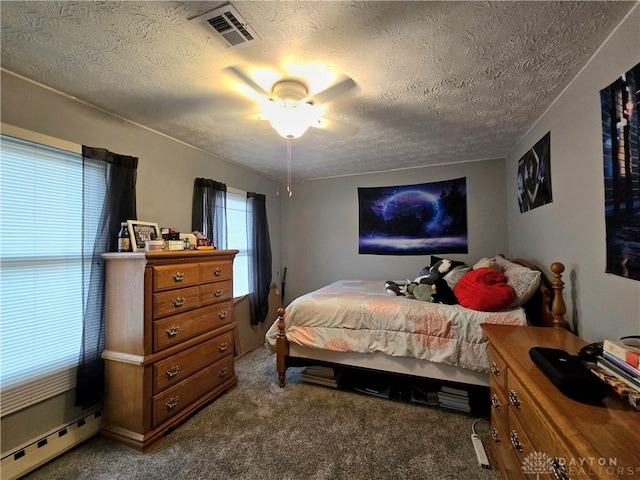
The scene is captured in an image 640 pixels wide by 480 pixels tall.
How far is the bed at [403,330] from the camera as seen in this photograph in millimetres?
1962

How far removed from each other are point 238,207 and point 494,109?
2.87 metres

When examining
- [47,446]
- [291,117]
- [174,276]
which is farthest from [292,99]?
[47,446]

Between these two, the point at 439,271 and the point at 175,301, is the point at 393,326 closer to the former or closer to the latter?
the point at 439,271

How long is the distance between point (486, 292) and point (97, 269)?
9.36ft

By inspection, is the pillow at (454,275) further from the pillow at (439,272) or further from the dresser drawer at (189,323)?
the dresser drawer at (189,323)

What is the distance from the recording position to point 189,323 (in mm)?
2076

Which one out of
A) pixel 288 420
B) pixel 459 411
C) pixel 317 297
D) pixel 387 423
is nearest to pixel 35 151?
pixel 317 297

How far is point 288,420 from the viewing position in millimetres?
2029

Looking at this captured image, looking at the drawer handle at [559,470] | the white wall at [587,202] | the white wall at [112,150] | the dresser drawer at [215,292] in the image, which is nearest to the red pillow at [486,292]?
the white wall at [587,202]

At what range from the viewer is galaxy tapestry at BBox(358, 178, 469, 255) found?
138 inches

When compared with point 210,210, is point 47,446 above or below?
below

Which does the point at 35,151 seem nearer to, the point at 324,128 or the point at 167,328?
the point at 167,328

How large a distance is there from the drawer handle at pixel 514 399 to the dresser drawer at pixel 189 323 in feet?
6.85

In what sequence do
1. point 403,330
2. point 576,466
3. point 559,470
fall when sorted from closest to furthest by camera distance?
point 576,466, point 559,470, point 403,330
